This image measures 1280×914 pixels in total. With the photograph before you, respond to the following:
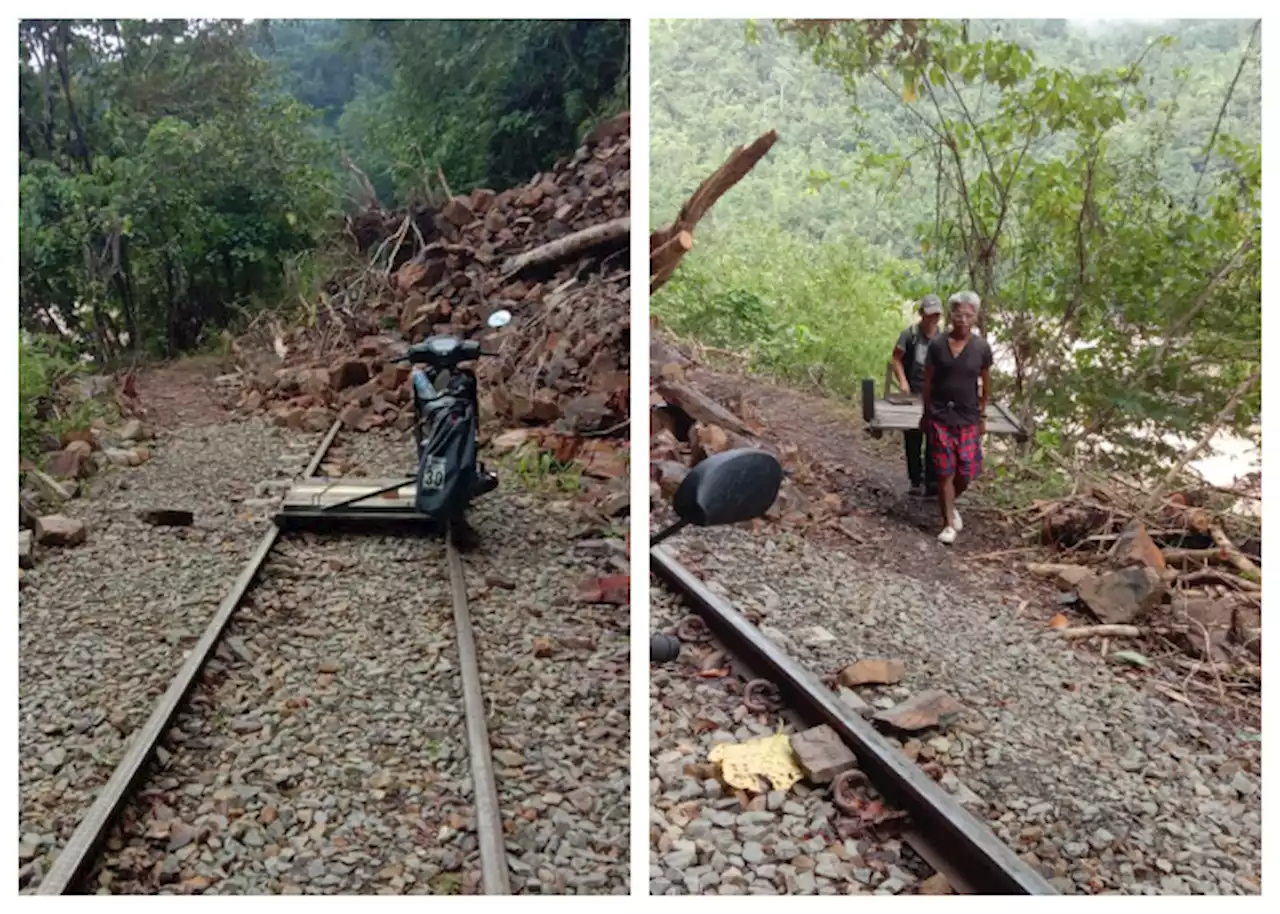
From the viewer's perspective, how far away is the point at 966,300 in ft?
6.73

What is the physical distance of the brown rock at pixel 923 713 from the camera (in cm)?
184

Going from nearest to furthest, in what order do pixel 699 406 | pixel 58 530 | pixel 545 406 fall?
pixel 58 530, pixel 699 406, pixel 545 406

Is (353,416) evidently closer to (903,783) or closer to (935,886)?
(903,783)

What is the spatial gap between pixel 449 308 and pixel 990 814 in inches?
54.1

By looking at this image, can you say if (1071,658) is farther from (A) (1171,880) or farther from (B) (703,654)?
(B) (703,654)

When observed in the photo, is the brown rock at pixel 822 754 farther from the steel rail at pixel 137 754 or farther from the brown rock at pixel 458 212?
the brown rock at pixel 458 212

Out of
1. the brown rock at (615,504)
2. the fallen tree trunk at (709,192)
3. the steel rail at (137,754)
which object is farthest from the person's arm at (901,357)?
the steel rail at (137,754)

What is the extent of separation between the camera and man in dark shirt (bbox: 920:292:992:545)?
2021 mm

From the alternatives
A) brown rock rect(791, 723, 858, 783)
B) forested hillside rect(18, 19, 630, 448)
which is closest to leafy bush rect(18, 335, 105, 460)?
forested hillside rect(18, 19, 630, 448)

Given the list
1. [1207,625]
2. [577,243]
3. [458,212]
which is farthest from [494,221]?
[1207,625]

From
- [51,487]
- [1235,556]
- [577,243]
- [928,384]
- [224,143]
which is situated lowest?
[1235,556]

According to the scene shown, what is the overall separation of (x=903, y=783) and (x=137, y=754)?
127 cm
